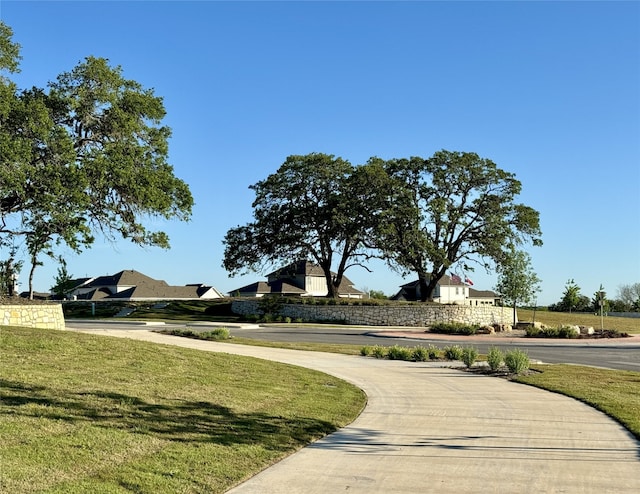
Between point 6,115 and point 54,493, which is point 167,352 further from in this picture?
point 6,115

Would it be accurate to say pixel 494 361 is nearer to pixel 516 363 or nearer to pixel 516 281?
pixel 516 363

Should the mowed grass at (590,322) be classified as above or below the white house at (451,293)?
below

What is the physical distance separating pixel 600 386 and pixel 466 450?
7450 mm

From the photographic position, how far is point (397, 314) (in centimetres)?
4572

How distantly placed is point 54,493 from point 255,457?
234cm

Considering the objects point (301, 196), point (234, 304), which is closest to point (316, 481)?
point (301, 196)

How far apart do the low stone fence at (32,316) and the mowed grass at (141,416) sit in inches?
190

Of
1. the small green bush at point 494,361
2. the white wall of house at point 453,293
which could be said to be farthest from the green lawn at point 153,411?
the white wall of house at point 453,293

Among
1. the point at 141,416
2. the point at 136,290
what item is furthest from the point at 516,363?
the point at 136,290

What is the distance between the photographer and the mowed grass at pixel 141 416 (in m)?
5.76

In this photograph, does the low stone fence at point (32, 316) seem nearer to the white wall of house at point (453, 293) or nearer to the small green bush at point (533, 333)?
the small green bush at point (533, 333)

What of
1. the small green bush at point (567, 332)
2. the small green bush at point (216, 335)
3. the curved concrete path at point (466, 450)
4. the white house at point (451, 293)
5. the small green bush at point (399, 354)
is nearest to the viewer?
the curved concrete path at point (466, 450)

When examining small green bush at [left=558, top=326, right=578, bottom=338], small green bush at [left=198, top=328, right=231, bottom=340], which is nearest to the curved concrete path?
small green bush at [left=198, top=328, right=231, bottom=340]

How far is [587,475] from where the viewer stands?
643cm
